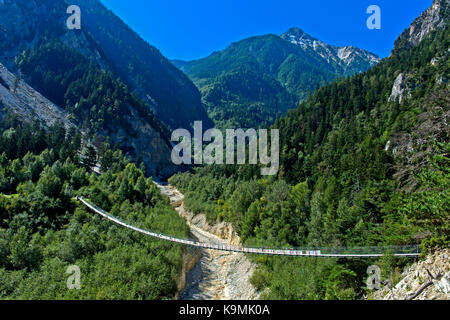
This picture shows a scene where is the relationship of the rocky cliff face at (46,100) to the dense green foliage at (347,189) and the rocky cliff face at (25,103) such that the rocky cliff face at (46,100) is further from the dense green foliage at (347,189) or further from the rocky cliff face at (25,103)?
the dense green foliage at (347,189)

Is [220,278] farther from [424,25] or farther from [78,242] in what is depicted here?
[424,25]

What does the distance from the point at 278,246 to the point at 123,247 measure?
66.4ft

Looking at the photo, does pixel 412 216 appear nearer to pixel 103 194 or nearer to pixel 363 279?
pixel 363 279

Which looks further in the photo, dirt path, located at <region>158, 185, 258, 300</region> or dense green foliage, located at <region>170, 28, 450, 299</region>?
dirt path, located at <region>158, 185, 258, 300</region>

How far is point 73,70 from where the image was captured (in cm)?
16588

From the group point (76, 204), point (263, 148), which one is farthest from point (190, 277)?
point (263, 148)

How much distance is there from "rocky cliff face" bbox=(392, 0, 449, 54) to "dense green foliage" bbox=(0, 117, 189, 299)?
441ft

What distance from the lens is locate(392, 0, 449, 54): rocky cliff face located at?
11062 cm

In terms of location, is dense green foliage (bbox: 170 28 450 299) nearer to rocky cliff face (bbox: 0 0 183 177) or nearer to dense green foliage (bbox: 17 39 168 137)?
rocky cliff face (bbox: 0 0 183 177)

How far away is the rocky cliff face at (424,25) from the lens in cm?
11062

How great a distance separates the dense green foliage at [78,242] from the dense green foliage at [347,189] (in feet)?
42.9

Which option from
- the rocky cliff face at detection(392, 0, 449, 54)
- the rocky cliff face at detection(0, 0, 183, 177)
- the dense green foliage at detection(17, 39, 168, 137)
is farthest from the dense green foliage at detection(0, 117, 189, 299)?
the rocky cliff face at detection(392, 0, 449, 54)

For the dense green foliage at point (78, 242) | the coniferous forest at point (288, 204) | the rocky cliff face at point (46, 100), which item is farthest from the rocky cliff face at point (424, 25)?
the rocky cliff face at point (46, 100)

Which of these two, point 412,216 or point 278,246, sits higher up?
point 412,216
